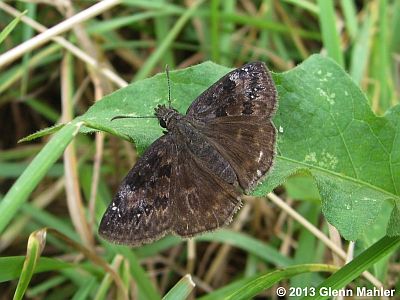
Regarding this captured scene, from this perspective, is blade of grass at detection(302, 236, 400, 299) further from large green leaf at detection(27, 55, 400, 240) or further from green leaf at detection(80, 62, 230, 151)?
green leaf at detection(80, 62, 230, 151)

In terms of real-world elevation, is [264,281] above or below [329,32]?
below

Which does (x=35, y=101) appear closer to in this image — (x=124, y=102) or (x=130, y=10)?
(x=130, y=10)

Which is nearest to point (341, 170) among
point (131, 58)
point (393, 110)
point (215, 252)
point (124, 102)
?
point (393, 110)

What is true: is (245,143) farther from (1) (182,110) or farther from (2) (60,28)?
(2) (60,28)

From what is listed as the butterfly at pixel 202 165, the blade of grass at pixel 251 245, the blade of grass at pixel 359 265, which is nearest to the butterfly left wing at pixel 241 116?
the butterfly at pixel 202 165

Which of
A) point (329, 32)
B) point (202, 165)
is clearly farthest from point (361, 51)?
point (202, 165)
